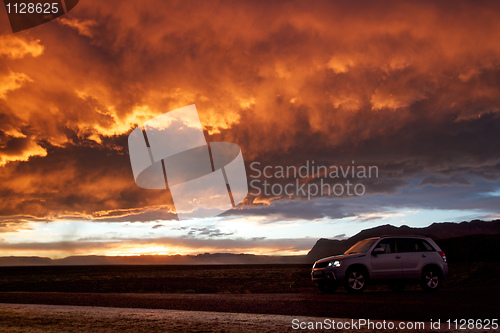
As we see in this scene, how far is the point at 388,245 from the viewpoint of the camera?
15.8 metres

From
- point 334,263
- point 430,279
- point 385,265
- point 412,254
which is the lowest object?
point 430,279

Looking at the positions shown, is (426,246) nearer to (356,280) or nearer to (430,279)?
(430,279)

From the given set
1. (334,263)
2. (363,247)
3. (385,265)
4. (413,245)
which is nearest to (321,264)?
(334,263)

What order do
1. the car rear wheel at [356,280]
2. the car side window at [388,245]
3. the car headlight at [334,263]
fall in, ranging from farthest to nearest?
1. the car side window at [388,245]
2. the car headlight at [334,263]
3. the car rear wheel at [356,280]

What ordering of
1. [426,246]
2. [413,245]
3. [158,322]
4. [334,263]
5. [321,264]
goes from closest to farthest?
[158,322], [334,263], [321,264], [413,245], [426,246]

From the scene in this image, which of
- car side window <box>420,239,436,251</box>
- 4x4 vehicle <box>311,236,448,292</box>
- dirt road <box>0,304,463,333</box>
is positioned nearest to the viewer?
dirt road <box>0,304,463,333</box>

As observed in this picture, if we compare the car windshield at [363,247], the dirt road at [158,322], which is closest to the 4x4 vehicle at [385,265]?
the car windshield at [363,247]

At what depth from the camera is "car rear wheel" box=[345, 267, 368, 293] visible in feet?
48.8

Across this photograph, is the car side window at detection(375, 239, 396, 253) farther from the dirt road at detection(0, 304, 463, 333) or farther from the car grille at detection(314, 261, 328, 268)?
the dirt road at detection(0, 304, 463, 333)

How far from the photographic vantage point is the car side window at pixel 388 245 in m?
15.7

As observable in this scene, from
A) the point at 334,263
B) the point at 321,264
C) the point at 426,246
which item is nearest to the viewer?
the point at 334,263

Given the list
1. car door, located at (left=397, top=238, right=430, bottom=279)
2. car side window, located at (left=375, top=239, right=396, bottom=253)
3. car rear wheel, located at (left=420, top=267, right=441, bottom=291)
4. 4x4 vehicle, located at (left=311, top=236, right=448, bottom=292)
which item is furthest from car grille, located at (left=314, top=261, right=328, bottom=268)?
car rear wheel, located at (left=420, top=267, right=441, bottom=291)

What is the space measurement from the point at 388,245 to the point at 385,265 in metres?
0.82

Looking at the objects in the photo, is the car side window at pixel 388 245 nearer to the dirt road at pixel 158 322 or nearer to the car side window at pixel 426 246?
the car side window at pixel 426 246
